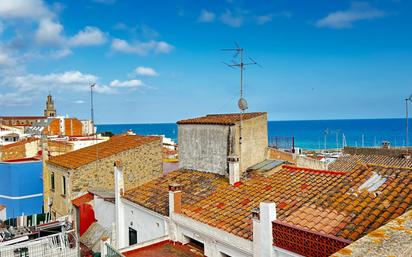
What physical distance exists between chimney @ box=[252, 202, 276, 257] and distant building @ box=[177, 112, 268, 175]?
7.22 metres

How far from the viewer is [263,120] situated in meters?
18.6

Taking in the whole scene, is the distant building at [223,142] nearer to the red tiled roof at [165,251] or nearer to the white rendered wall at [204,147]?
the white rendered wall at [204,147]

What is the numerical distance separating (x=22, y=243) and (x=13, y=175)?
44.2ft

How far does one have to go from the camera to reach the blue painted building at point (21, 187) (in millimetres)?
27531

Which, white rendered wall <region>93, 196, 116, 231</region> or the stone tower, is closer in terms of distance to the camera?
white rendered wall <region>93, 196, 116, 231</region>

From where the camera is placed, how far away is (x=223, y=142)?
57.6 feet

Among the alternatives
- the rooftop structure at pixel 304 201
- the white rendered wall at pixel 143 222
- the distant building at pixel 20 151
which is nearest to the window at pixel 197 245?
the rooftop structure at pixel 304 201

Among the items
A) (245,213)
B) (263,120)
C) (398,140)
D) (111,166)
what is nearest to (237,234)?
(245,213)

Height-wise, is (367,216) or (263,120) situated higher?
(263,120)

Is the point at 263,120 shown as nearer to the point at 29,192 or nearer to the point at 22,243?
the point at 22,243

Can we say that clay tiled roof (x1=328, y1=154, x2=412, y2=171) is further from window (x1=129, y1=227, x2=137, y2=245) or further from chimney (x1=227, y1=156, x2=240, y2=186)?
window (x1=129, y1=227, x2=137, y2=245)

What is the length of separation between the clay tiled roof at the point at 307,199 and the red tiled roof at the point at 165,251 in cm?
123

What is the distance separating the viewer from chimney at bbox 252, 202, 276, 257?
29.4 ft

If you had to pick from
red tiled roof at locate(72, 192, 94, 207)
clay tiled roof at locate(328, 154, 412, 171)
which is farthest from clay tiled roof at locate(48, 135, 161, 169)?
clay tiled roof at locate(328, 154, 412, 171)
